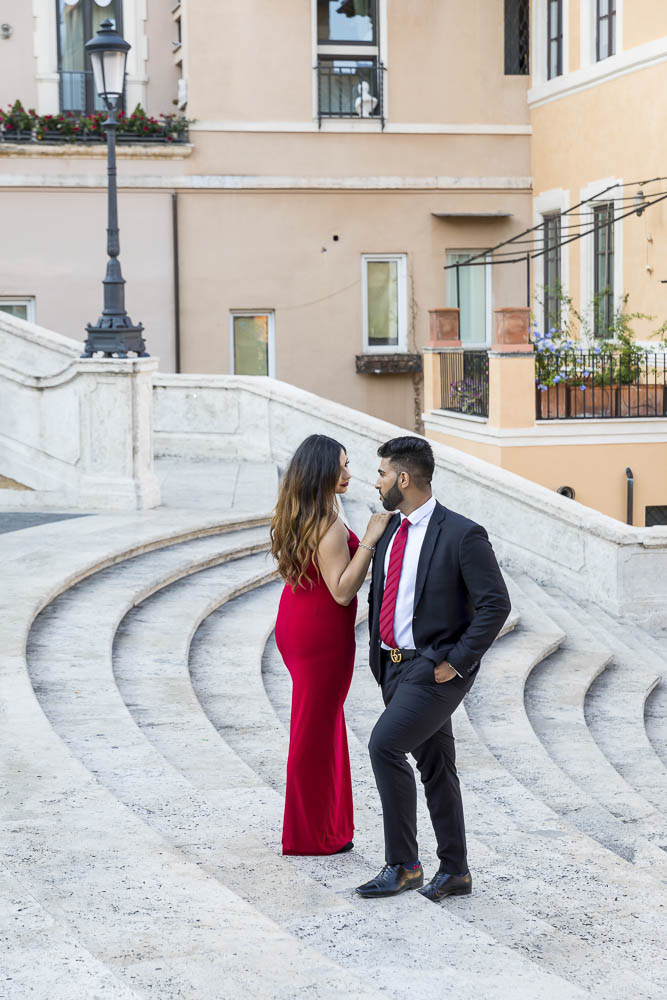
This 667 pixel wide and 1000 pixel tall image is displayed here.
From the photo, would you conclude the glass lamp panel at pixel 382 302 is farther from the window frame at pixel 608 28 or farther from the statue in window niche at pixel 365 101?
the window frame at pixel 608 28

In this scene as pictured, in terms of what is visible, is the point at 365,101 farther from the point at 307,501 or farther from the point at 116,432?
the point at 307,501

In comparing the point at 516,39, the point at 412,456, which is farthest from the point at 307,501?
the point at 516,39

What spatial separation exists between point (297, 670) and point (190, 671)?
120 inches

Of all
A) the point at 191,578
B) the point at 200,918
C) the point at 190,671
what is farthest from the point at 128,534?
the point at 200,918

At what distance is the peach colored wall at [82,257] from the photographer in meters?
19.2

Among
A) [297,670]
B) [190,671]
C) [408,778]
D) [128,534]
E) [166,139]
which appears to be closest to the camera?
[408,778]

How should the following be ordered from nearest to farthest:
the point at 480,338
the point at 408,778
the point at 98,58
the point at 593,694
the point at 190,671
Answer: the point at 408,778 < the point at 190,671 < the point at 593,694 < the point at 98,58 < the point at 480,338

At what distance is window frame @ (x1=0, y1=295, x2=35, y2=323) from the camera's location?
19344 millimetres

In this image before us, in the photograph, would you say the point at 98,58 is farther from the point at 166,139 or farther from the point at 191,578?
the point at 166,139

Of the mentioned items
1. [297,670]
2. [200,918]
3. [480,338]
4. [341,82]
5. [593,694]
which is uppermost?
[341,82]

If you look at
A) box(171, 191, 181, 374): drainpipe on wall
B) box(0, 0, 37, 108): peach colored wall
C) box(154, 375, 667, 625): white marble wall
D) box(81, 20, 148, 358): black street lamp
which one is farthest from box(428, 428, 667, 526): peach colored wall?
box(0, 0, 37, 108): peach colored wall

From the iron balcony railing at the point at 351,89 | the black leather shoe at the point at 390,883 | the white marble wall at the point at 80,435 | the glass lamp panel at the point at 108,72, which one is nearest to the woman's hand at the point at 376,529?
the black leather shoe at the point at 390,883

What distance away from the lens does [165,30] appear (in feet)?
66.3

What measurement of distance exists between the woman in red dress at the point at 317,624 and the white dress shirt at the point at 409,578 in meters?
0.13
